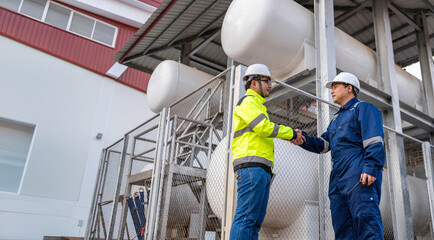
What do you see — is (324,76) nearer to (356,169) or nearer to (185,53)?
(356,169)

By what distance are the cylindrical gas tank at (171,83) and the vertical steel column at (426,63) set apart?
5.60 metres

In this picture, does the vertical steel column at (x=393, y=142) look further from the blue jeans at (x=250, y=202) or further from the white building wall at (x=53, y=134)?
the white building wall at (x=53, y=134)

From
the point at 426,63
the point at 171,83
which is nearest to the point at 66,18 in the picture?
the point at 171,83

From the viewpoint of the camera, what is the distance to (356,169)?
334 centimetres

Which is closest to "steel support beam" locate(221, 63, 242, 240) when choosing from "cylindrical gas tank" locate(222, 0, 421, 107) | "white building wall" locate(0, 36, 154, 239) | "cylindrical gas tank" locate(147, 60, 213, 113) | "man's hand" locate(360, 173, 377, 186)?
"man's hand" locate(360, 173, 377, 186)

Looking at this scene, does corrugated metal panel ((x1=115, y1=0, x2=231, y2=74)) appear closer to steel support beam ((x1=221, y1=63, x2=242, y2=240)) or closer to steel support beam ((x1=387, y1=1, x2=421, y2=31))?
steel support beam ((x1=387, y1=1, x2=421, y2=31))

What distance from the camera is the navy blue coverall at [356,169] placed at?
10.4 feet

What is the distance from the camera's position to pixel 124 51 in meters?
10.4

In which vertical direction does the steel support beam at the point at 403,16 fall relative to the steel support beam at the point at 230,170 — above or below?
above

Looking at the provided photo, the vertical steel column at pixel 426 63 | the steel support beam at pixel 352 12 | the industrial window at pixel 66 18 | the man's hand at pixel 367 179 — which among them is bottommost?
the man's hand at pixel 367 179

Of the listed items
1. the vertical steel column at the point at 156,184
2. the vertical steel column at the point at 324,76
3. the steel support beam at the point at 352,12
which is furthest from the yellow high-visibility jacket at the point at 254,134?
the steel support beam at the point at 352,12

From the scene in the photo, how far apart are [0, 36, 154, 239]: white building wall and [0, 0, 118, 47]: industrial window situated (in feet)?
4.99

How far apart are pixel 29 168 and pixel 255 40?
846cm

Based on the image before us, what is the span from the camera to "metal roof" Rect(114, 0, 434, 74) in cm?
862
